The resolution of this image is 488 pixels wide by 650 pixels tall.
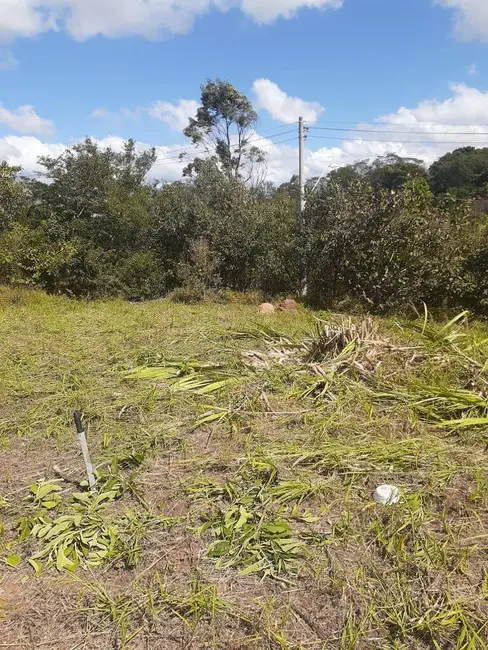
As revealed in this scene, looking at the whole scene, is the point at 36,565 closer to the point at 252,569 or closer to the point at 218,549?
the point at 218,549

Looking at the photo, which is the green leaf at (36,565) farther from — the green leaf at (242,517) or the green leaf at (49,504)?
the green leaf at (242,517)

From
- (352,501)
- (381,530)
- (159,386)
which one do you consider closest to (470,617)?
(381,530)

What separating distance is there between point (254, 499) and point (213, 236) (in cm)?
733

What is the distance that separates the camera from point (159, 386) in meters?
3.44

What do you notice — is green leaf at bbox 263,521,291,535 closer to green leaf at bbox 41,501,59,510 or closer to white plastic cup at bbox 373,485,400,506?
white plastic cup at bbox 373,485,400,506

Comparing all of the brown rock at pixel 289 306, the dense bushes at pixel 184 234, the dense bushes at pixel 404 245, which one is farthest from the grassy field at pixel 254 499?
the dense bushes at pixel 184 234

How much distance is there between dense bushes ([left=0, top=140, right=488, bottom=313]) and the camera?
7.16 metres

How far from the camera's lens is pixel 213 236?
8930mm

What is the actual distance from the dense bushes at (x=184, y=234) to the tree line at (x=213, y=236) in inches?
0.8

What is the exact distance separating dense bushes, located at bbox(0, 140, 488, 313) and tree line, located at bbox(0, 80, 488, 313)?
A: 0.02m

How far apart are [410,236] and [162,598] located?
621 centimetres

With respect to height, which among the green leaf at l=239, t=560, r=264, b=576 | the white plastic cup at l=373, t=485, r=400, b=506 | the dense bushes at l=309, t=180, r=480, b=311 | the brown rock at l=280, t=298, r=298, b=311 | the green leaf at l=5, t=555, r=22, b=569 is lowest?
the brown rock at l=280, t=298, r=298, b=311

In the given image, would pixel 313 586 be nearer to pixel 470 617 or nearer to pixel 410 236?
pixel 470 617

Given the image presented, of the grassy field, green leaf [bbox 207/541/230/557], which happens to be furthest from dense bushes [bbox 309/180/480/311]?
green leaf [bbox 207/541/230/557]
